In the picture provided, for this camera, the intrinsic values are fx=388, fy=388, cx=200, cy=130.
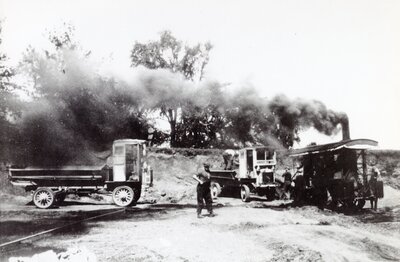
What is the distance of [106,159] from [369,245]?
40.2ft

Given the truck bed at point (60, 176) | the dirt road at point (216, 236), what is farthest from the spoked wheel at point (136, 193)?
the dirt road at point (216, 236)

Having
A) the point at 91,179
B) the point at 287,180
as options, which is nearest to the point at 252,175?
the point at 287,180

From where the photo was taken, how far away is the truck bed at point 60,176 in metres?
15.4

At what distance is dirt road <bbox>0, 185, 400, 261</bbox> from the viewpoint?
302 inches

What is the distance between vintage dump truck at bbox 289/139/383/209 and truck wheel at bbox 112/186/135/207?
725 cm

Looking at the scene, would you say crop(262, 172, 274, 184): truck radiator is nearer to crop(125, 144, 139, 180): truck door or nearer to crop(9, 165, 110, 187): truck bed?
crop(125, 144, 139, 180): truck door

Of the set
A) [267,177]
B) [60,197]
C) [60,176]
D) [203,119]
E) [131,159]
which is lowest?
[60,197]

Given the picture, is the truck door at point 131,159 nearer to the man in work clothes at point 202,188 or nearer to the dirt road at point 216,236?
the dirt road at point 216,236

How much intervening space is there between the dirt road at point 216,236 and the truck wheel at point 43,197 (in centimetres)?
172

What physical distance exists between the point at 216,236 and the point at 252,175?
31.0 feet

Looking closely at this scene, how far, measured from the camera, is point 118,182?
16031mm

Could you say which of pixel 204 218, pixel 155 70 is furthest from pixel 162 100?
pixel 204 218

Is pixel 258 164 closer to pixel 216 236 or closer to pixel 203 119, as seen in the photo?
pixel 203 119

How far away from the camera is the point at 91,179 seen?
15656mm
